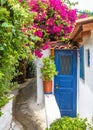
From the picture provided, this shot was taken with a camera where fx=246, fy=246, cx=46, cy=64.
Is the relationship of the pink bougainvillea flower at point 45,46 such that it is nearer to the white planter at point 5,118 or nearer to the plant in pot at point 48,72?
the plant in pot at point 48,72

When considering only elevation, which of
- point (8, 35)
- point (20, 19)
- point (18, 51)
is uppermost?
point (20, 19)

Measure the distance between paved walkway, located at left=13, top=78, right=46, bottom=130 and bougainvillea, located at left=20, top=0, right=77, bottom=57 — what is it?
263 centimetres

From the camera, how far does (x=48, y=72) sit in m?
9.76

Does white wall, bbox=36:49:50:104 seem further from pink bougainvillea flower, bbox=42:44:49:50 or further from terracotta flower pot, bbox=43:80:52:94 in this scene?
pink bougainvillea flower, bbox=42:44:49:50

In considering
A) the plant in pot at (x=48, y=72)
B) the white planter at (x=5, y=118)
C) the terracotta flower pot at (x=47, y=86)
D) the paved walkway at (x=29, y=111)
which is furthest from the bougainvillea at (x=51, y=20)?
the white planter at (x=5, y=118)

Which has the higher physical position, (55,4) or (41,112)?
(55,4)

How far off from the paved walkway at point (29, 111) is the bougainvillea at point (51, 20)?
2628mm

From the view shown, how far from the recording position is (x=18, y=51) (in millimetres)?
4258

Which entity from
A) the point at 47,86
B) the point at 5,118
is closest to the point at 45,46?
the point at 47,86

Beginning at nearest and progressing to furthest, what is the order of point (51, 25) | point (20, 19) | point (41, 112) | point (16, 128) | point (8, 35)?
point (8, 35) → point (20, 19) → point (16, 128) → point (41, 112) → point (51, 25)

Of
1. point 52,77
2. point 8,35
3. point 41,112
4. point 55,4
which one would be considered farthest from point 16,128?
point 55,4

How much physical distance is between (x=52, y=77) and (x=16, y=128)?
11.6 feet

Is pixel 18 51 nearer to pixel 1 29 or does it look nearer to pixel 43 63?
pixel 1 29

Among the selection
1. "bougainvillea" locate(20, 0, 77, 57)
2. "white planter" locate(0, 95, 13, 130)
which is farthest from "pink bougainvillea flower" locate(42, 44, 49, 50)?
"white planter" locate(0, 95, 13, 130)
